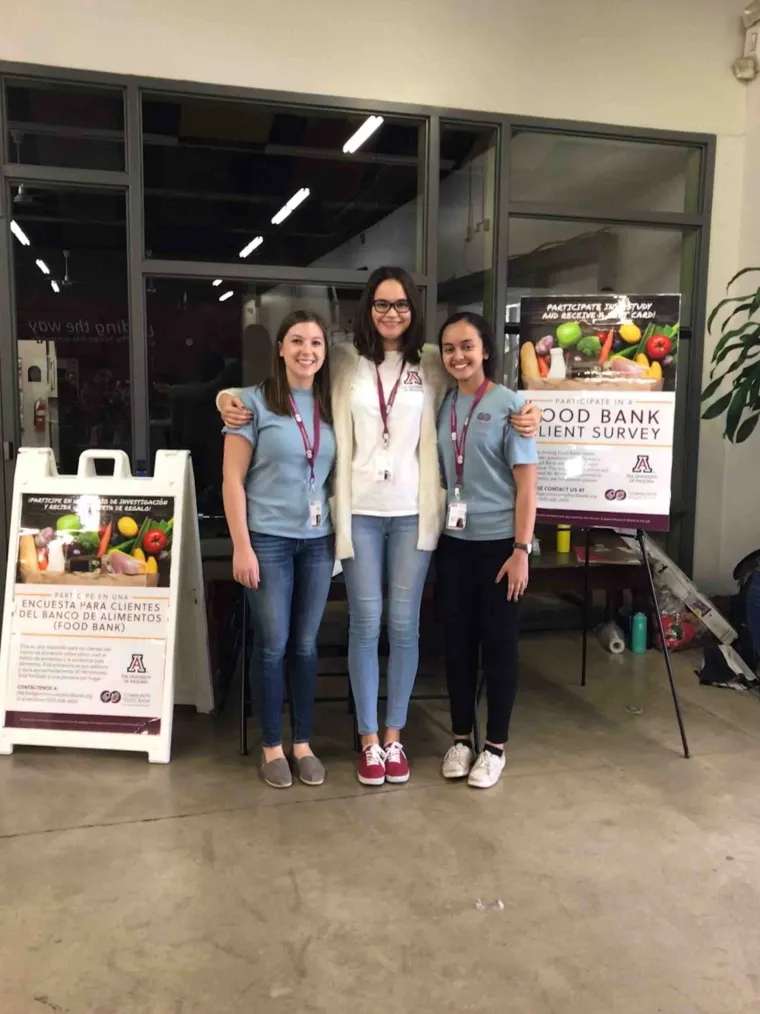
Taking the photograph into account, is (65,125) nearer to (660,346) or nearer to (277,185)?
(277,185)

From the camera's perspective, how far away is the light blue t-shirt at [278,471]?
2.50 metres

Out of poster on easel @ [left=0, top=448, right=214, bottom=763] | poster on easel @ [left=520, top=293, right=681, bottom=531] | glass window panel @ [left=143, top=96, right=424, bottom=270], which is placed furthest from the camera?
glass window panel @ [left=143, top=96, right=424, bottom=270]

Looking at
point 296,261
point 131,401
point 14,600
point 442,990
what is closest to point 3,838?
point 14,600

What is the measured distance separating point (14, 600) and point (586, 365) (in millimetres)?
2283

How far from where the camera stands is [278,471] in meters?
2.50

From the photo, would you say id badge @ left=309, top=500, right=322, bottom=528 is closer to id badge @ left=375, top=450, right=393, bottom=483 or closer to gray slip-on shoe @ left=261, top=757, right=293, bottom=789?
id badge @ left=375, top=450, right=393, bottom=483

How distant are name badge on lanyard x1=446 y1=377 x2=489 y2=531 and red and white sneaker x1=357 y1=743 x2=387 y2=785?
80 cm

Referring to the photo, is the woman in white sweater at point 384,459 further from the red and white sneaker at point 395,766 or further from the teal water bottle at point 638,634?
the teal water bottle at point 638,634

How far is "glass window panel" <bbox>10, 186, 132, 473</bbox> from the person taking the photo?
3.66 meters

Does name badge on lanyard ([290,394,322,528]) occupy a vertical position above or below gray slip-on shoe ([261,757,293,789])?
above

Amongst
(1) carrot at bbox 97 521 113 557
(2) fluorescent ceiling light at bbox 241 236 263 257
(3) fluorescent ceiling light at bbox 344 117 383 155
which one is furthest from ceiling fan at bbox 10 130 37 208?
(1) carrot at bbox 97 521 113 557

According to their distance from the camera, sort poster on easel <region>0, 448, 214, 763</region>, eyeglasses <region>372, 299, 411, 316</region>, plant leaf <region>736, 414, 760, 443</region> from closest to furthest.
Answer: eyeglasses <region>372, 299, 411, 316</region> → poster on easel <region>0, 448, 214, 763</region> → plant leaf <region>736, 414, 760, 443</region>

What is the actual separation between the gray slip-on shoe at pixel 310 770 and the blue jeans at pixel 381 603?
0.62 ft

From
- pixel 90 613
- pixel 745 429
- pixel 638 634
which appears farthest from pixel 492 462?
pixel 638 634
